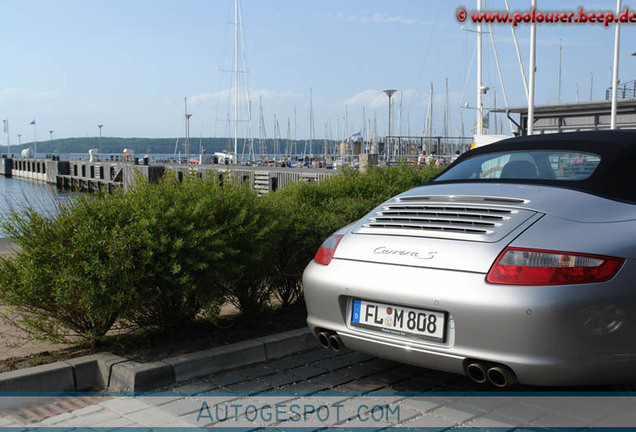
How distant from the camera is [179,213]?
15.3ft

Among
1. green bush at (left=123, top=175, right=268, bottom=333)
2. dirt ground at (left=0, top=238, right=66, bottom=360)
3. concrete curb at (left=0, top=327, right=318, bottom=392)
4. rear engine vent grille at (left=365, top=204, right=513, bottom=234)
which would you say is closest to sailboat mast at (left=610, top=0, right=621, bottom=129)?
green bush at (left=123, top=175, right=268, bottom=333)

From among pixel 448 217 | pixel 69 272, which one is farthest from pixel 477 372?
pixel 69 272

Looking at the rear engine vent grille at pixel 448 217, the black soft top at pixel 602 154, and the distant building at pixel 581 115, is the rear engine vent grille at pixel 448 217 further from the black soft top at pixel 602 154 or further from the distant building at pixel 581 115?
the distant building at pixel 581 115

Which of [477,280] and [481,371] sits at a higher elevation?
[477,280]

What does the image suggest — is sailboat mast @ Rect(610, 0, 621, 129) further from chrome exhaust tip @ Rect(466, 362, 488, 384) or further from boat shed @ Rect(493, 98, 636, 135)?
chrome exhaust tip @ Rect(466, 362, 488, 384)

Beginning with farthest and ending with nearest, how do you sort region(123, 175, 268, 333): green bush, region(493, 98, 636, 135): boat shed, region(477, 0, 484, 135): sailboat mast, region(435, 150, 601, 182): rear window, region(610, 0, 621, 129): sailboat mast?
region(477, 0, 484, 135): sailboat mast → region(493, 98, 636, 135): boat shed → region(610, 0, 621, 129): sailboat mast → region(123, 175, 268, 333): green bush → region(435, 150, 601, 182): rear window

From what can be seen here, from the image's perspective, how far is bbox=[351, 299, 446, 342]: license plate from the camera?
331 centimetres

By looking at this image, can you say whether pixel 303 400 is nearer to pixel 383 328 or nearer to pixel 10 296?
pixel 383 328

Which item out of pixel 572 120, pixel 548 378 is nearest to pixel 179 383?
pixel 548 378

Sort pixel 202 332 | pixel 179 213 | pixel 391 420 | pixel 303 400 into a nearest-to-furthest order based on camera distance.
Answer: pixel 391 420, pixel 303 400, pixel 179 213, pixel 202 332

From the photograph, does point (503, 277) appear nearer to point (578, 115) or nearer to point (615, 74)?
point (615, 74)

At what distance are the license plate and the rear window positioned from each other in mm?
1382

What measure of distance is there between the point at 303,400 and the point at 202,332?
5.05ft

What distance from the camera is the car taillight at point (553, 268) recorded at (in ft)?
10.0
